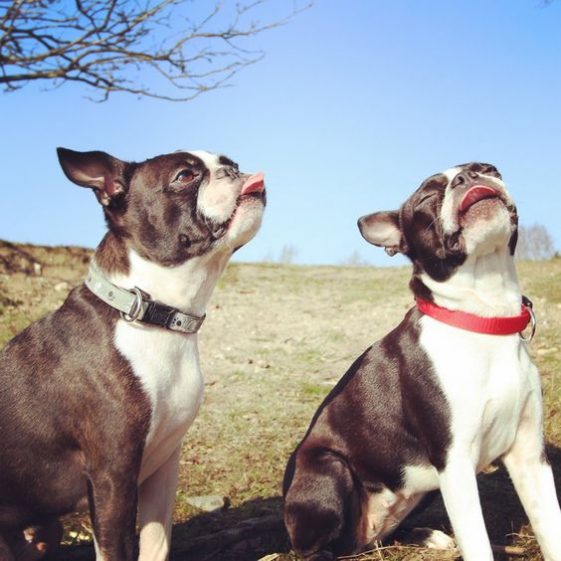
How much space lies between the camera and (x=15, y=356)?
137 inches

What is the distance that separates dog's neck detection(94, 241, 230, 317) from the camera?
3369 mm

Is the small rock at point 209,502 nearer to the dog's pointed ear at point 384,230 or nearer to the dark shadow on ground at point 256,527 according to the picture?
the dark shadow on ground at point 256,527

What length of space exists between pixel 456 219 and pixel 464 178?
0.81 ft

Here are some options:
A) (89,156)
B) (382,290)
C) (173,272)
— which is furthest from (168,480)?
(382,290)

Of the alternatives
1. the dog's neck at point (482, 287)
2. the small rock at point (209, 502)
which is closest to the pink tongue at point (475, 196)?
the dog's neck at point (482, 287)

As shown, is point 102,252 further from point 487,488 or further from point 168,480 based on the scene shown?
point 487,488

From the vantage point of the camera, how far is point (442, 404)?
335 cm

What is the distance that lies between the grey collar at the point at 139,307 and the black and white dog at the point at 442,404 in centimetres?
101

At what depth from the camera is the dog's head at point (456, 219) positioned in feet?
11.1

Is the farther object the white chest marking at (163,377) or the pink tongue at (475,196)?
the pink tongue at (475,196)

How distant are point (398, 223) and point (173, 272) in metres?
1.23

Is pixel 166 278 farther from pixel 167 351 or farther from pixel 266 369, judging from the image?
pixel 266 369

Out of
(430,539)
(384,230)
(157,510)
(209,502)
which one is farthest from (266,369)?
(157,510)

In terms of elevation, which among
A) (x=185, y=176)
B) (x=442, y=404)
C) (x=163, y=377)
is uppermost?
(x=185, y=176)
